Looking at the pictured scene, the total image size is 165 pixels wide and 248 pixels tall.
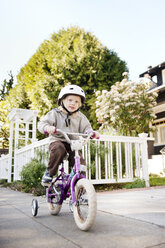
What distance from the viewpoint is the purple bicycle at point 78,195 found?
1.65 metres

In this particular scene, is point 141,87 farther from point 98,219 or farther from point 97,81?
point 98,219

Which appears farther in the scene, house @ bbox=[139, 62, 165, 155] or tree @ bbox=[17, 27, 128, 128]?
tree @ bbox=[17, 27, 128, 128]

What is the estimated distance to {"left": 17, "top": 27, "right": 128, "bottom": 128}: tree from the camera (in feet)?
44.7

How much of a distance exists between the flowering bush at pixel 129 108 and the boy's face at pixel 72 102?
20.0 ft

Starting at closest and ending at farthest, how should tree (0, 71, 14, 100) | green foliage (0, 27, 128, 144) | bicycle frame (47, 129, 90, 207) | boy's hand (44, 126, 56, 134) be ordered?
bicycle frame (47, 129, 90, 207) < boy's hand (44, 126, 56, 134) < green foliage (0, 27, 128, 144) < tree (0, 71, 14, 100)

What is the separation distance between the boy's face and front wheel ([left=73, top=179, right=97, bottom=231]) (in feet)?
2.78

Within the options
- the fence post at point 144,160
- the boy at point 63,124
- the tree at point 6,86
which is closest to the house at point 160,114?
the fence post at point 144,160

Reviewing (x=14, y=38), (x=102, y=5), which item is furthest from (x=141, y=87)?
(x=14, y=38)

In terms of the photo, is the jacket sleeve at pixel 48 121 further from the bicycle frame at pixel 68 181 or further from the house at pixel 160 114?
the house at pixel 160 114

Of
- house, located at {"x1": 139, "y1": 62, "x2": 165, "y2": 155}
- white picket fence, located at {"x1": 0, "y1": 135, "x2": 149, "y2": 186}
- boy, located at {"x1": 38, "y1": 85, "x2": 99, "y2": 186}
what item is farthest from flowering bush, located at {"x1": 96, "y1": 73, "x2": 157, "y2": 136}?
boy, located at {"x1": 38, "y1": 85, "x2": 99, "y2": 186}

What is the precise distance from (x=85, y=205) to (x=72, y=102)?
3.50 ft

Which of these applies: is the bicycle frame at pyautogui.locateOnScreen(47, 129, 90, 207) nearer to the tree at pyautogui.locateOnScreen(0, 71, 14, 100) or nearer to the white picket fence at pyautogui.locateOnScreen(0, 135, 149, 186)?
the white picket fence at pyautogui.locateOnScreen(0, 135, 149, 186)

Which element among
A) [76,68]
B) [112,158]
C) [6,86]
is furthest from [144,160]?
[6,86]

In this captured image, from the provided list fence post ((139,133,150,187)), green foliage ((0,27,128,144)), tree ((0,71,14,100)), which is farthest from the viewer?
tree ((0,71,14,100))
